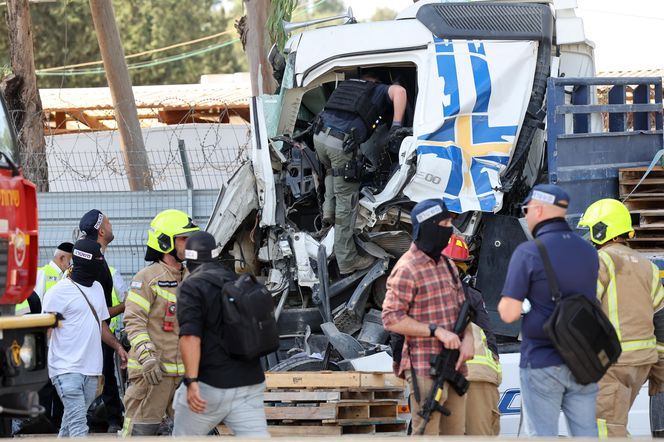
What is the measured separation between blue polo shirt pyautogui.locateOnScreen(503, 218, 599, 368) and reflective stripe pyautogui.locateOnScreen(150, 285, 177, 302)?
2.56 meters

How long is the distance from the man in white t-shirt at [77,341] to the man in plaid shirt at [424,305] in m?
2.64

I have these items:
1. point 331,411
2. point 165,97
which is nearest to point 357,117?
point 331,411

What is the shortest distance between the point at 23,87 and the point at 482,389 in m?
10.1

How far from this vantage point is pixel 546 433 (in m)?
6.25

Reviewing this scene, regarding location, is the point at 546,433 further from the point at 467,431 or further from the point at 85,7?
the point at 85,7

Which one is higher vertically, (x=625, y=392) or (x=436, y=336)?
(x=436, y=336)

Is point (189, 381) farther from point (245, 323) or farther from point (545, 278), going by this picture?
point (545, 278)

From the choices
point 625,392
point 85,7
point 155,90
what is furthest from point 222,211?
point 85,7

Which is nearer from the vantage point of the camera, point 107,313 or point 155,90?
point 107,313

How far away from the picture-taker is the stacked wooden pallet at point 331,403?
8.12 m

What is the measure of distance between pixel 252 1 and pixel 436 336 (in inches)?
428

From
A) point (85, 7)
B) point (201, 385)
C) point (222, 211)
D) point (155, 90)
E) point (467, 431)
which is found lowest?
point (467, 431)

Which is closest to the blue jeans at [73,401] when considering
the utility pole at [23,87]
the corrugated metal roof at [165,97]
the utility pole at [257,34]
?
the utility pole at [23,87]

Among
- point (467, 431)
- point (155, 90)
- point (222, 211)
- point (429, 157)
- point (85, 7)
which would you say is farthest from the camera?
point (85, 7)
